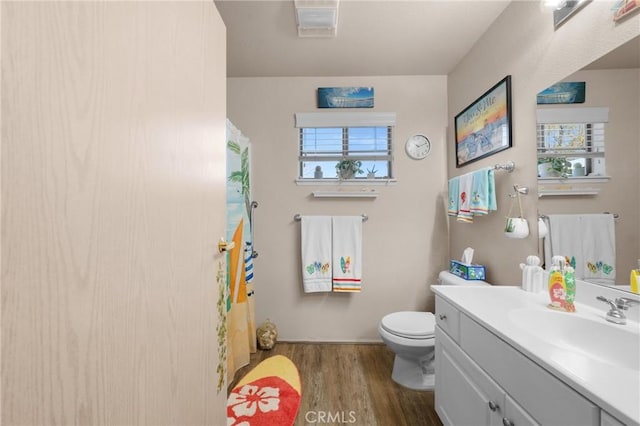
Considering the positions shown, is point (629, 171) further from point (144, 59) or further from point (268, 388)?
point (268, 388)

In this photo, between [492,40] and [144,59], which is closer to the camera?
[144,59]

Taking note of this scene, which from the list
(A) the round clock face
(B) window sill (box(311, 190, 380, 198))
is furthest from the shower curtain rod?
(A) the round clock face

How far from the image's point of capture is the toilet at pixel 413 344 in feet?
5.28

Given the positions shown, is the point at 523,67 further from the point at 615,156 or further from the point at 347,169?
the point at 347,169

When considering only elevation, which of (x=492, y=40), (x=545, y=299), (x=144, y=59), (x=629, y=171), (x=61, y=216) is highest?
(x=492, y=40)

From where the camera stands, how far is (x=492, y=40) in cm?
173

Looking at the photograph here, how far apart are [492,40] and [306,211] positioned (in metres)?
1.79

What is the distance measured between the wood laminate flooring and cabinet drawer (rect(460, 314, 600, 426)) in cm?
74

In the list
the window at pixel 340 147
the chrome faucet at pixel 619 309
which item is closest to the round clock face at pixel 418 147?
the window at pixel 340 147

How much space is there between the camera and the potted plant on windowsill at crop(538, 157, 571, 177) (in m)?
1.22

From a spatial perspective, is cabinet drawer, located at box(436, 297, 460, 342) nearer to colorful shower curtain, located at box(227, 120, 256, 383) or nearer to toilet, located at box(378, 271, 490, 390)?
toilet, located at box(378, 271, 490, 390)

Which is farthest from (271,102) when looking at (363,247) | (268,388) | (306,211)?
(268,388)

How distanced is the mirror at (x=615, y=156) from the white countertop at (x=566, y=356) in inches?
11.8

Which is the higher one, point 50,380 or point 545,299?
point 50,380
